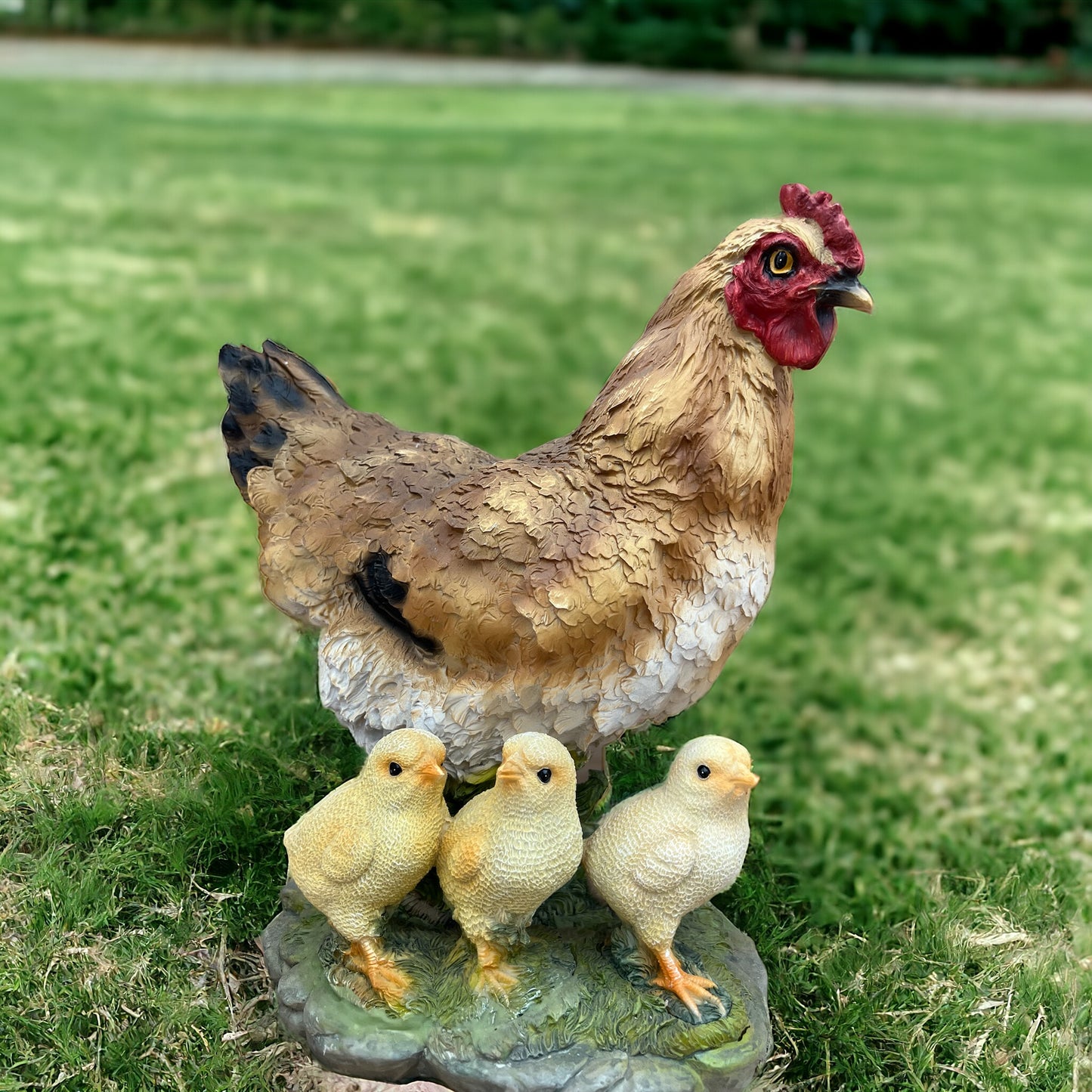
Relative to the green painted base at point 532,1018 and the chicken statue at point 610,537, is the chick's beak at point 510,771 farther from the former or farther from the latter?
the green painted base at point 532,1018

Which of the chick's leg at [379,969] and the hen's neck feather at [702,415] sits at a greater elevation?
the hen's neck feather at [702,415]

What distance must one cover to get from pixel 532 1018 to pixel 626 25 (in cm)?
1376

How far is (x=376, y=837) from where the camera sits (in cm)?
255

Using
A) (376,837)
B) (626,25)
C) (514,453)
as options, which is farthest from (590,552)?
(626,25)

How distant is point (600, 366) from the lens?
23.8 feet

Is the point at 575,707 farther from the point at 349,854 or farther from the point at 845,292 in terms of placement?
the point at 845,292

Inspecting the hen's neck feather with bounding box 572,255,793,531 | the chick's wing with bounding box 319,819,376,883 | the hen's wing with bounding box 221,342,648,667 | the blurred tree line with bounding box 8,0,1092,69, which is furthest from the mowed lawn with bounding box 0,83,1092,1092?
the blurred tree line with bounding box 8,0,1092,69

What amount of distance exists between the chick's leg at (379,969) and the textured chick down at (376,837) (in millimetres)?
64

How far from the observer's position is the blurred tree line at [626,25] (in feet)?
46.6

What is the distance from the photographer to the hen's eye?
250 centimetres

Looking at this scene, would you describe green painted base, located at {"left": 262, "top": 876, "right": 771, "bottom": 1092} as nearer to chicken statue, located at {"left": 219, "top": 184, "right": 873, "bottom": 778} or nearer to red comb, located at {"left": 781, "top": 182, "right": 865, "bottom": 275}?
chicken statue, located at {"left": 219, "top": 184, "right": 873, "bottom": 778}

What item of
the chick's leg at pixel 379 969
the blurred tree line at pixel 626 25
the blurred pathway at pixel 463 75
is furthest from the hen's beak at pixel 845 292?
the blurred tree line at pixel 626 25

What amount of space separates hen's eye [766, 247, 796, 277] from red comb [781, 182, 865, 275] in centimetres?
9

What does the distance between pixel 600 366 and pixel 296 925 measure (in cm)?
477
